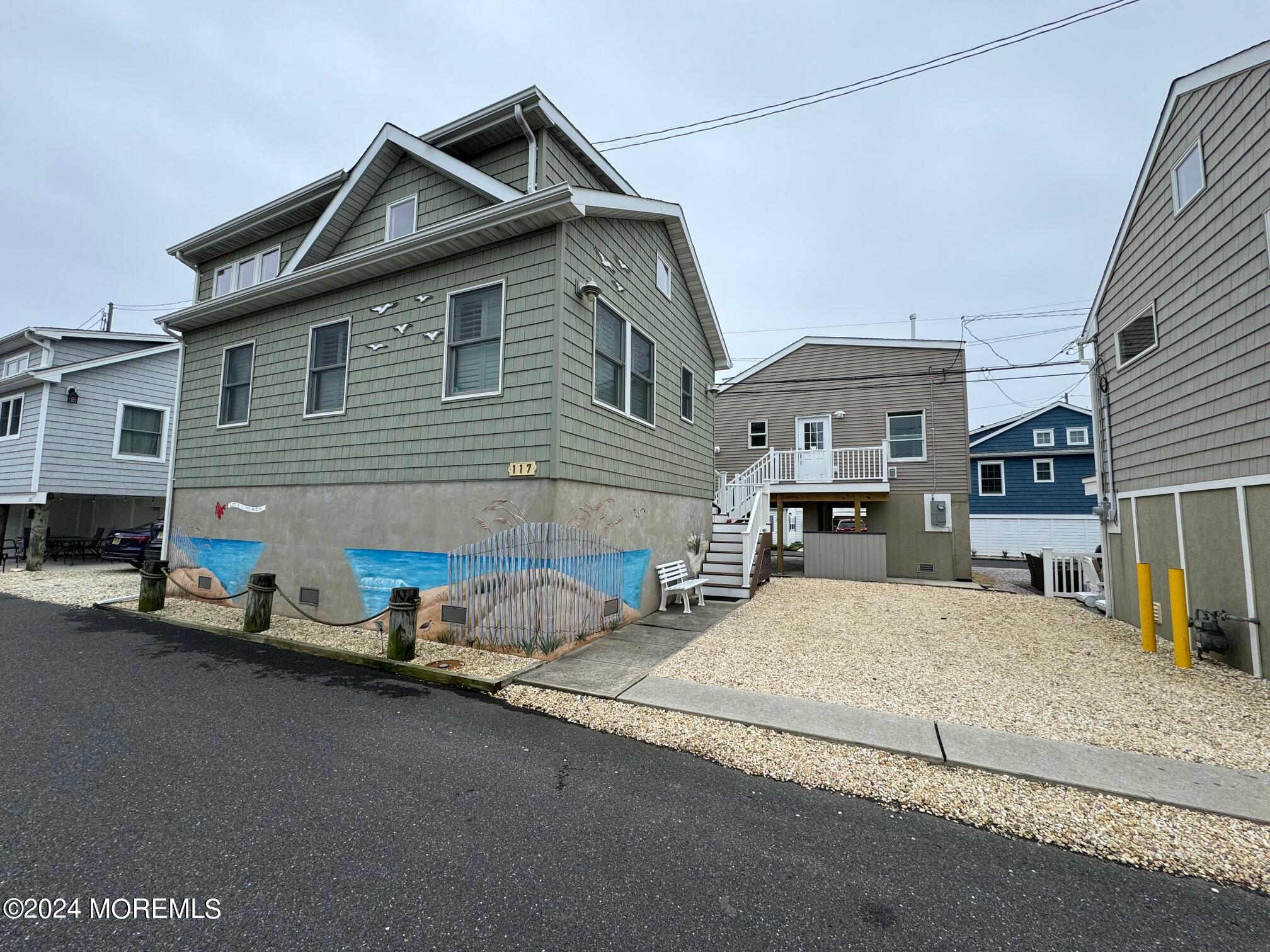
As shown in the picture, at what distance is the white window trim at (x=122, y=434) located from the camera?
15.5 metres

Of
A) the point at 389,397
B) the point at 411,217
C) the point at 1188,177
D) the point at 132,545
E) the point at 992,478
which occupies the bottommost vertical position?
the point at 132,545

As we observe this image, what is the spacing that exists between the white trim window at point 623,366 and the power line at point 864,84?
4.84m

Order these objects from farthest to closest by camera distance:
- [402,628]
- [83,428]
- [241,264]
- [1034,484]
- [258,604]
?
[1034,484]
[83,428]
[241,264]
[258,604]
[402,628]

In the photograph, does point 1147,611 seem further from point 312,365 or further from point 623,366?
point 312,365

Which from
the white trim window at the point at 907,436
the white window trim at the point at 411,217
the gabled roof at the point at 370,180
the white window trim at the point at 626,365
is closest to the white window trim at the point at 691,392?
the white window trim at the point at 626,365

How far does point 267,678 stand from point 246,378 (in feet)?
22.3

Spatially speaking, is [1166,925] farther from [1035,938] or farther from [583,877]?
[583,877]

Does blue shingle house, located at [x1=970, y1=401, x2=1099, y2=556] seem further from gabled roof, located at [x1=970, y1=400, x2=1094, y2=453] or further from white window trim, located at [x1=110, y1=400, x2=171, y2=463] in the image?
white window trim, located at [x1=110, y1=400, x2=171, y2=463]

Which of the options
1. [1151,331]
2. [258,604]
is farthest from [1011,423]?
[258,604]

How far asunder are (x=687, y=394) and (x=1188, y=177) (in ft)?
26.0

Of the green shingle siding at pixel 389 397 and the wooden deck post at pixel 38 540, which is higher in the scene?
the green shingle siding at pixel 389 397

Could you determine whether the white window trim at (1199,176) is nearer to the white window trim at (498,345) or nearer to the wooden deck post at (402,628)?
the white window trim at (498,345)

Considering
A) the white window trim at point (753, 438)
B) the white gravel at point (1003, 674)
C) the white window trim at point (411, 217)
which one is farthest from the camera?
the white window trim at point (753, 438)
